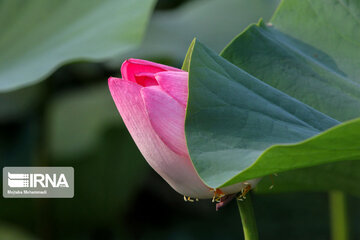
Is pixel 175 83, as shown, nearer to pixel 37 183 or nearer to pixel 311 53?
pixel 311 53

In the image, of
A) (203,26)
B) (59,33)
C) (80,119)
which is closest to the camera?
(59,33)

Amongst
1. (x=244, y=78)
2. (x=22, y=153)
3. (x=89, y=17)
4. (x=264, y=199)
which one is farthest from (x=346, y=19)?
(x=22, y=153)

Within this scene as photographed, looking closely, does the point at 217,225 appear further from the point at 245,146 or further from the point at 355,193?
the point at 245,146

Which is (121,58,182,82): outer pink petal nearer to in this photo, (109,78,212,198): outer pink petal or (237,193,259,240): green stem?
(109,78,212,198): outer pink petal

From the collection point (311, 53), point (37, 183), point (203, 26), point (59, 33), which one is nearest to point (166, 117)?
point (311, 53)

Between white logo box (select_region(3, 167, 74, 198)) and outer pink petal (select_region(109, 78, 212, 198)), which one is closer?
outer pink petal (select_region(109, 78, 212, 198))

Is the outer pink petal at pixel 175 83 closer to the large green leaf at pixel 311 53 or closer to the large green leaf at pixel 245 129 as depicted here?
the large green leaf at pixel 245 129

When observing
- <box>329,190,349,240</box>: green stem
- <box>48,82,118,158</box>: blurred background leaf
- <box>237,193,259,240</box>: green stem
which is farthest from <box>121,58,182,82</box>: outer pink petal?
<box>48,82,118,158</box>: blurred background leaf
